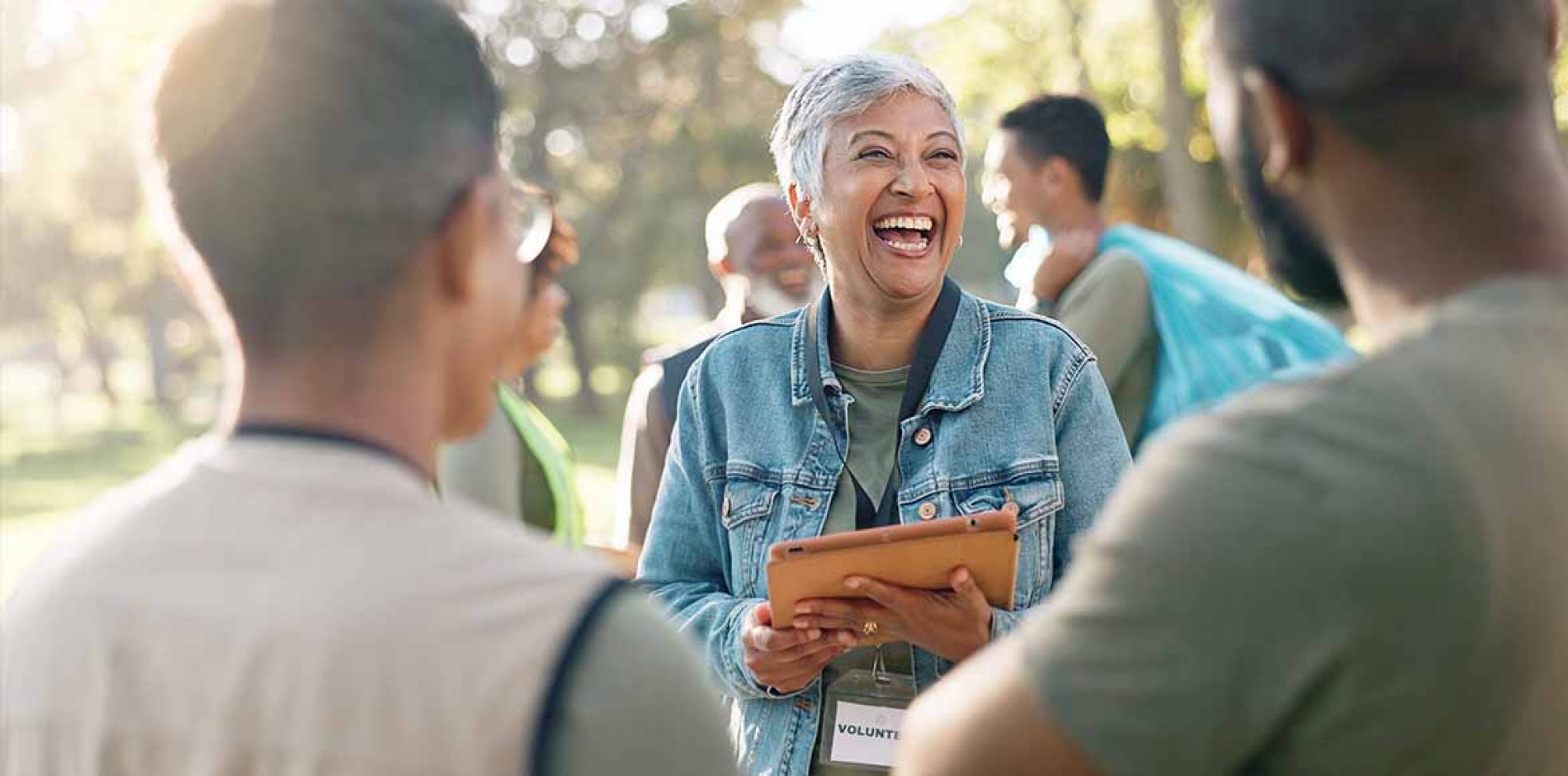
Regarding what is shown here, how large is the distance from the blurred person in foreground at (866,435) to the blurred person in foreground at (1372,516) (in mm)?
1287

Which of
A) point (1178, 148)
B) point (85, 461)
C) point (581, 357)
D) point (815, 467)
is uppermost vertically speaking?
point (815, 467)

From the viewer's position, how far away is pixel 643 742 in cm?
147

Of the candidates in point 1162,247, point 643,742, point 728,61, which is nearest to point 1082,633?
point 643,742

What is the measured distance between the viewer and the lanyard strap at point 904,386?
3189 millimetres

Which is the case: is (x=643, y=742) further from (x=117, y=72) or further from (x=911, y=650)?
(x=117, y=72)

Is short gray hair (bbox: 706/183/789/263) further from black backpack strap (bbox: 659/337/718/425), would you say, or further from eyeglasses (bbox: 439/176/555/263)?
eyeglasses (bbox: 439/176/555/263)

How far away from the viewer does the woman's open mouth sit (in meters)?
3.46

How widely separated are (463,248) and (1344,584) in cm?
88

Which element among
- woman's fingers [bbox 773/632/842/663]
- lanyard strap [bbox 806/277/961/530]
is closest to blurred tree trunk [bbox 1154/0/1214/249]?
lanyard strap [bbox 806/277/961/530]

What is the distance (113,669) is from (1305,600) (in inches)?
42.4

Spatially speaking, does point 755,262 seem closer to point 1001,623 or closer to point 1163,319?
point 1163,319

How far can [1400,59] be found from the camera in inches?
61.7

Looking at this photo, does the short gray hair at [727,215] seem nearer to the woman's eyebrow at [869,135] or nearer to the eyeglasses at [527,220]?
the woman's eyebrow at [869,135]

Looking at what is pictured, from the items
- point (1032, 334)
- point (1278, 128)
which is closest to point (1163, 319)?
point (1032, 334)
